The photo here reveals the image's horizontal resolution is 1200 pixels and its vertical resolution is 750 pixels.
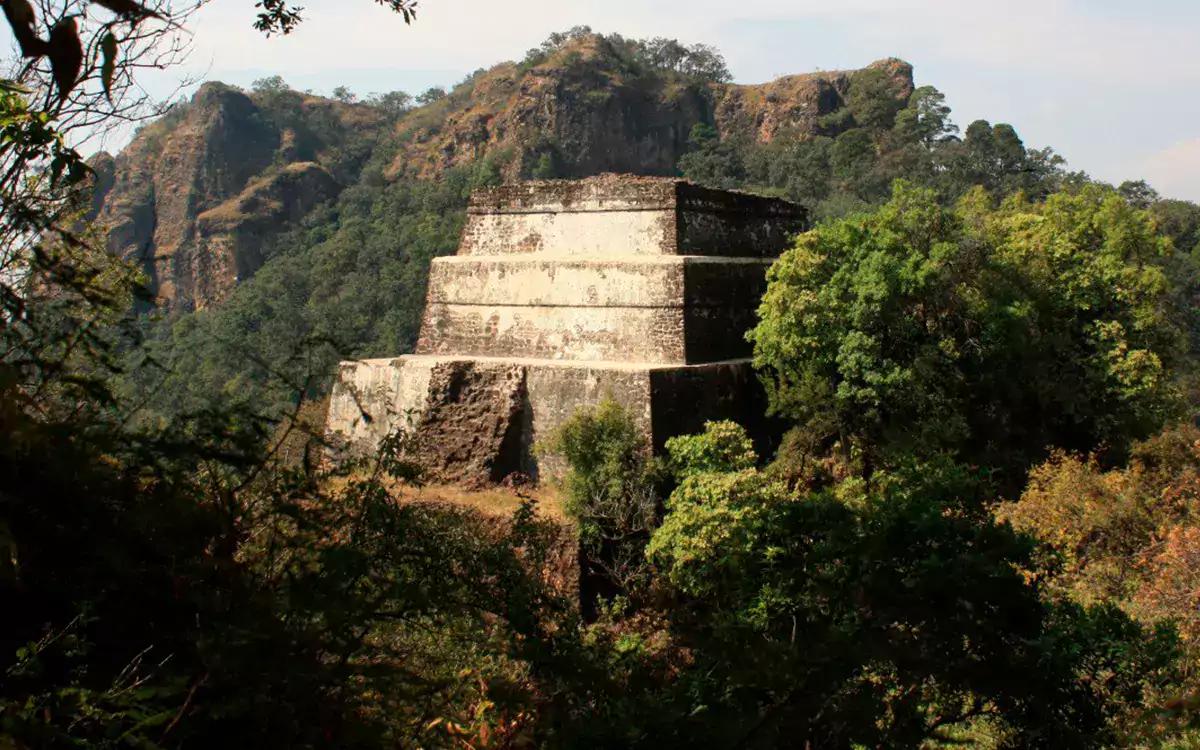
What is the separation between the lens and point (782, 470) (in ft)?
30.7

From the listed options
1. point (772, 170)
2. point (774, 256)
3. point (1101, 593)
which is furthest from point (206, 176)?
point (1101, 593)

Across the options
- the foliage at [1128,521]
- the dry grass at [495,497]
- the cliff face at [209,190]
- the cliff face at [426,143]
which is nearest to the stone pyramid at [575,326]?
the dry grass at [495,497]

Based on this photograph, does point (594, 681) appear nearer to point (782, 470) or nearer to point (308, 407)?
point (782, 470)

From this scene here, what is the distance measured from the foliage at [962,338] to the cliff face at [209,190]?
34.5 meters

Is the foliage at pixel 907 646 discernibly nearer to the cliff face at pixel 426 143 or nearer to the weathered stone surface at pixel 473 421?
the weathered stone surface at pixel 473 421

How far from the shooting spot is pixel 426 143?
45.2m

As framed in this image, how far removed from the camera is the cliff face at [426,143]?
4278 centimetres

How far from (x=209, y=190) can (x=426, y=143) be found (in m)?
9.93

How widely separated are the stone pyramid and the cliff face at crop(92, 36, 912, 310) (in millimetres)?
29083

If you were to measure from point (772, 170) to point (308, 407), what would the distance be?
86.9 ft

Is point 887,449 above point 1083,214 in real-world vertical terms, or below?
below

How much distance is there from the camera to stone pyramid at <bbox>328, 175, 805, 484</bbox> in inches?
366

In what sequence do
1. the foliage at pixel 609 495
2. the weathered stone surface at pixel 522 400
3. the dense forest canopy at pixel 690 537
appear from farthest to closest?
the weathered stone surface at pixel 522 400
the foliage at pixel 609 495
the dense forest canopy at pixel 690 537

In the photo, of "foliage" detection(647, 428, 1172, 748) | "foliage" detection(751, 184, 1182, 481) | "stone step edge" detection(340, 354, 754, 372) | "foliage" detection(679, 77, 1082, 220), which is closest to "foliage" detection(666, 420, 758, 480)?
"stone step edge" detection(340, 354, 754, 372)
